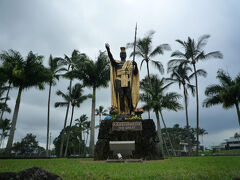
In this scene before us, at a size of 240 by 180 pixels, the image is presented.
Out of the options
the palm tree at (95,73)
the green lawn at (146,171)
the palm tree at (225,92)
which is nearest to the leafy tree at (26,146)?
the palm tree at (95,73)

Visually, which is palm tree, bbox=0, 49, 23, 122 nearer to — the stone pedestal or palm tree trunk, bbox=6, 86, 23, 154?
palm tree trunk, bbox=6, 86, 23, 154

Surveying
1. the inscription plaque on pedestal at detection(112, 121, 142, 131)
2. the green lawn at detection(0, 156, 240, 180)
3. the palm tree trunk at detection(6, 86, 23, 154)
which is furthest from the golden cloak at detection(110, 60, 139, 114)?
the palm tree trunk at detection(6, 86, 23, 154)

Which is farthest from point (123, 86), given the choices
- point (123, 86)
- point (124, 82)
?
point (124, 82)

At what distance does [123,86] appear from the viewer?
13.1 meters

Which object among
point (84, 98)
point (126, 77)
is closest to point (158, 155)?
point (126, 77)

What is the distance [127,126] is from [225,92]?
13540 millimetres

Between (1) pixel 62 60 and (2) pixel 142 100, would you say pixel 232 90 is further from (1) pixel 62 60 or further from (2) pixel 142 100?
(1) pixel 62 60

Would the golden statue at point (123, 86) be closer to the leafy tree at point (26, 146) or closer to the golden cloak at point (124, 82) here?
the golden cloak at point (124, 82)

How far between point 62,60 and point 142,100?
36.0ft

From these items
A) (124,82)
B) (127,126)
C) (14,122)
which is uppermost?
(124,82)

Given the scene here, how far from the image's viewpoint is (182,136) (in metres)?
79.3

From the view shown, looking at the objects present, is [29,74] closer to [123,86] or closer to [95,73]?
[95,73]

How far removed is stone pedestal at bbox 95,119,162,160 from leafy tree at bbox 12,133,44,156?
58.8 m

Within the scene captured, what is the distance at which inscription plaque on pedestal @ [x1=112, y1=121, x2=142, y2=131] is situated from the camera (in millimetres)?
10085
